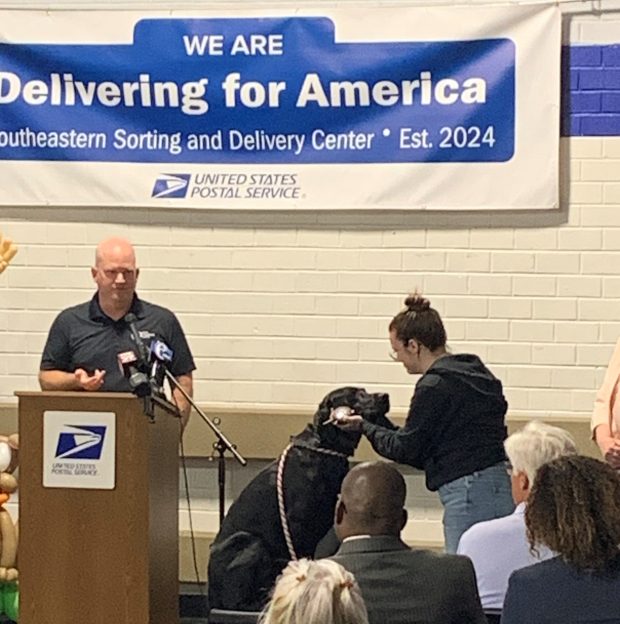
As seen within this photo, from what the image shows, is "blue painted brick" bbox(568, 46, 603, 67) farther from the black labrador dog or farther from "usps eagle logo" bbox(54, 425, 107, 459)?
"usps eagle logo" bbox(54, 425, 107, 459)

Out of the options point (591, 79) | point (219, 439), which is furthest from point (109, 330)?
point (591, 79)

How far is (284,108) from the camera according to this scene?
229 inches

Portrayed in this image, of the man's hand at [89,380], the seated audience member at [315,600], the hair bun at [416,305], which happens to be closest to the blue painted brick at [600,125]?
the hair bun at [416,305]

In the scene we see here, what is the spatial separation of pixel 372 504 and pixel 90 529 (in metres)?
1.54

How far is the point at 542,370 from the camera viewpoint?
18.9 feet

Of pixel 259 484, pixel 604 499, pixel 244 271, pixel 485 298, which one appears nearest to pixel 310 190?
pixel 244 271

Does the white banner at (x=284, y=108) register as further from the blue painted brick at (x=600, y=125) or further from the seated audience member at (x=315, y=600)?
the seated audience member at (x=315, y=600)

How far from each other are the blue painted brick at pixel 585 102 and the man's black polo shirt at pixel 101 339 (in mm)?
1965

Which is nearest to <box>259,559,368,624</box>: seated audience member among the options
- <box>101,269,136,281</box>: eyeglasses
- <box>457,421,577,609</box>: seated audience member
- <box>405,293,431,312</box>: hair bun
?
<box>457,421,577,609</box>: seated audience member

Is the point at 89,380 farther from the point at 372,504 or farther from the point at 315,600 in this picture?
the point at 315,600

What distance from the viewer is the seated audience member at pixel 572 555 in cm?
262

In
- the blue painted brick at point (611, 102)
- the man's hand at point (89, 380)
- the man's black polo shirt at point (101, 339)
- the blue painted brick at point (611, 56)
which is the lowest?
the man's hand at point (89, 380)

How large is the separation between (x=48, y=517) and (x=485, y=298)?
237 centimetres

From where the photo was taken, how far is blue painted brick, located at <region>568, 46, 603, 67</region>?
562 cm
